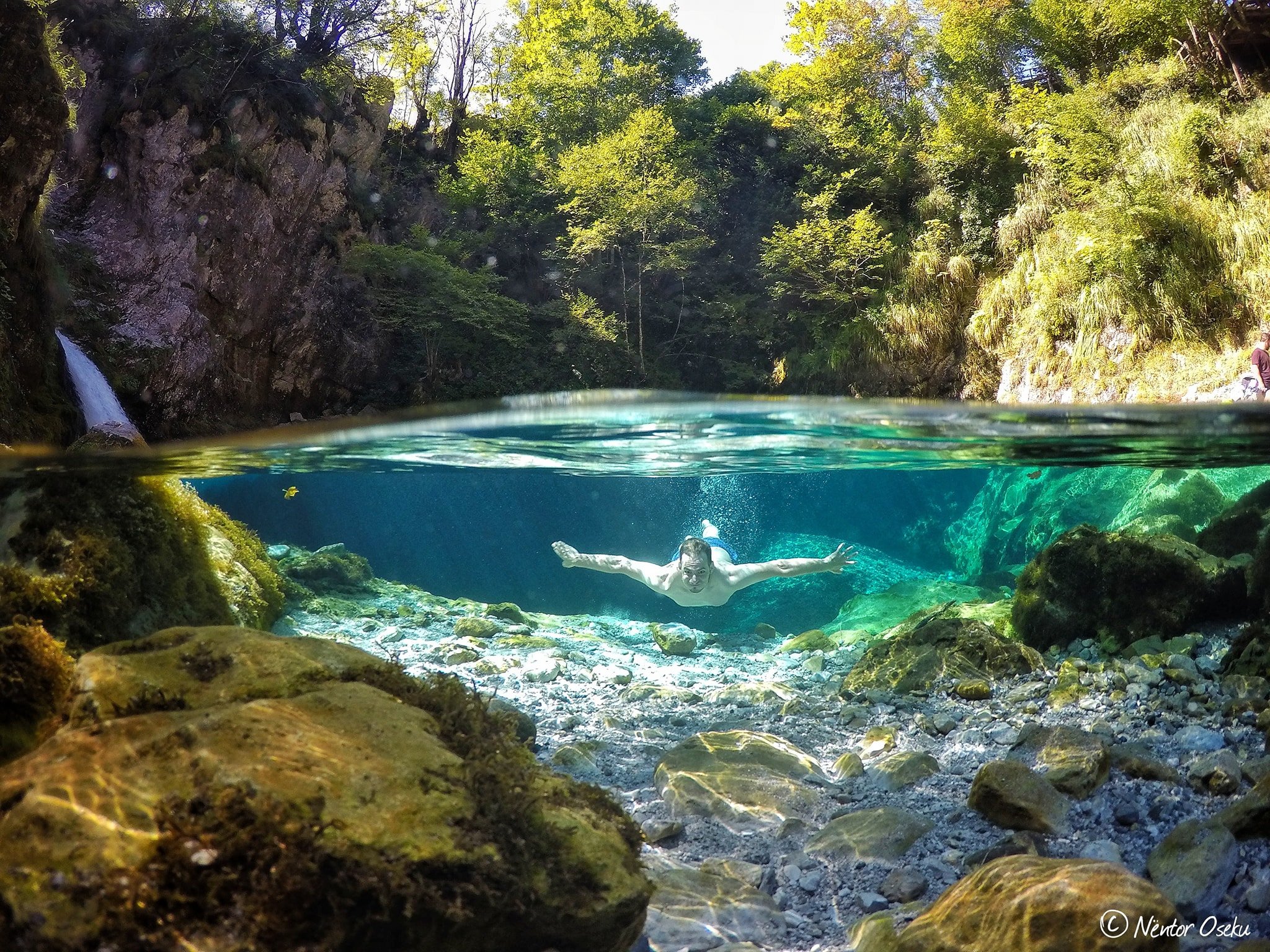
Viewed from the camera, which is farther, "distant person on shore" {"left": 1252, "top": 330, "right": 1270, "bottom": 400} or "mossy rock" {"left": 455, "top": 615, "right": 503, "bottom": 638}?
"distant person on shore" {"left": 1252, "top": 330, "right": 1270, "bottom": 400}

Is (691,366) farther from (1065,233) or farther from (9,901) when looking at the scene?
(9,901)

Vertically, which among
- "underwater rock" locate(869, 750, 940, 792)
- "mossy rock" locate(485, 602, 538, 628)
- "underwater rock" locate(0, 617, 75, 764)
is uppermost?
"underwater rock" locate(0, 617, 75, 764)

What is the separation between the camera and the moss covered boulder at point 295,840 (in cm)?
246

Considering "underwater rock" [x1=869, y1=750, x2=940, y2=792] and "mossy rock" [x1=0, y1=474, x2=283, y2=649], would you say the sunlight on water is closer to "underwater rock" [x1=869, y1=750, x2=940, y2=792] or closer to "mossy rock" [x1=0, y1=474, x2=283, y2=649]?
"mossy rock" [x1=0, y1=474, x2=283, y2=649]

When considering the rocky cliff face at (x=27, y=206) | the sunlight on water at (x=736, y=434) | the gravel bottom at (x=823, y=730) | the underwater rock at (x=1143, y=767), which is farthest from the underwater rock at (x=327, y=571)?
the underwater rock at (x=1143, y=767)

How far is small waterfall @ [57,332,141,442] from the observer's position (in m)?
14.6

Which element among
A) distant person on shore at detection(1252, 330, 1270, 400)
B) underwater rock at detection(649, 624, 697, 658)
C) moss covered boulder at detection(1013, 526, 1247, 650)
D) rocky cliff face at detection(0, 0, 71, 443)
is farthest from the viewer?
distant person on shore at detection(1252, 330, 1270, 400)

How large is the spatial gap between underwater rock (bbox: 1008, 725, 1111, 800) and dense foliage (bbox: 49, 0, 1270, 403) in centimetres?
1552

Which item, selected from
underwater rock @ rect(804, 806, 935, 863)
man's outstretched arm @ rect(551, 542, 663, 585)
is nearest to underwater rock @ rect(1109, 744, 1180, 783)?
underwater rock @ rect(804, 806, 935, 863)

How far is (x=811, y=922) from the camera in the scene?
12.9ft

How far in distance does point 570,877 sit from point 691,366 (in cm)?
2826

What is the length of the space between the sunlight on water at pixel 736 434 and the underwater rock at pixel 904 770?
3.97 m

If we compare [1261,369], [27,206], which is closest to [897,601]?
[1261,369]

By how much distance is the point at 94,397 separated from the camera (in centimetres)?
1645
